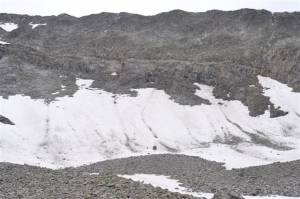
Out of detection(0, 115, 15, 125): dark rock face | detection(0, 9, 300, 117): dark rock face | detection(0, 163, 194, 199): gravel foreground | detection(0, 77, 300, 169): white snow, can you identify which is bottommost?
detection(0, 77, 300, 169): white snow

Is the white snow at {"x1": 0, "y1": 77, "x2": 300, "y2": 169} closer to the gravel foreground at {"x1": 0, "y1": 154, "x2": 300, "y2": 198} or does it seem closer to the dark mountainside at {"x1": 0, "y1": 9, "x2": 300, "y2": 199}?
the dark mountainside at {"x1": 0, "y1": 9, "x2": 300, "y2": 199}

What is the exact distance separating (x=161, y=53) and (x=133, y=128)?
2938cm

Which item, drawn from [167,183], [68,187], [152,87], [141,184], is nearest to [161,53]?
[152,87]

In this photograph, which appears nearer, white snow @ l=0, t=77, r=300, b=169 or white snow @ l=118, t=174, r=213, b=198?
white snow @ l=118, t=174, r=213, b=198

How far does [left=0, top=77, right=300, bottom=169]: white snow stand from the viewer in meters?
48.2

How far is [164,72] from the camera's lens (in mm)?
71938

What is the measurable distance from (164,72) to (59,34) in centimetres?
3145

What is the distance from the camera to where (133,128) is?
56875 millimetres

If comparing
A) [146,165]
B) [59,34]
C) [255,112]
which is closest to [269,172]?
[146,165]

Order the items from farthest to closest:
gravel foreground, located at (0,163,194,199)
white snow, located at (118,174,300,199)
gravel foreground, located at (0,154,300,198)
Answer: white snow, located at (118,174,300,199), gravel foreground, located at (0,154,300,198), gravel foreground, located at (0,163,194,199)

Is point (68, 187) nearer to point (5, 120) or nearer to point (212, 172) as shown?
point (212, 172)

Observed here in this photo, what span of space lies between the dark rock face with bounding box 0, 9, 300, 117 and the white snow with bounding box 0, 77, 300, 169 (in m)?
2.33

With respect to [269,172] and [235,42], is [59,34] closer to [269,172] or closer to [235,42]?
[235,42]

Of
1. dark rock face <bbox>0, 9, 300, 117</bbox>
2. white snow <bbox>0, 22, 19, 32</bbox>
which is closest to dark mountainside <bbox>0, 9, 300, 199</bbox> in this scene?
dark rock face <bbox>0, 9, 300, 117</bbox>
